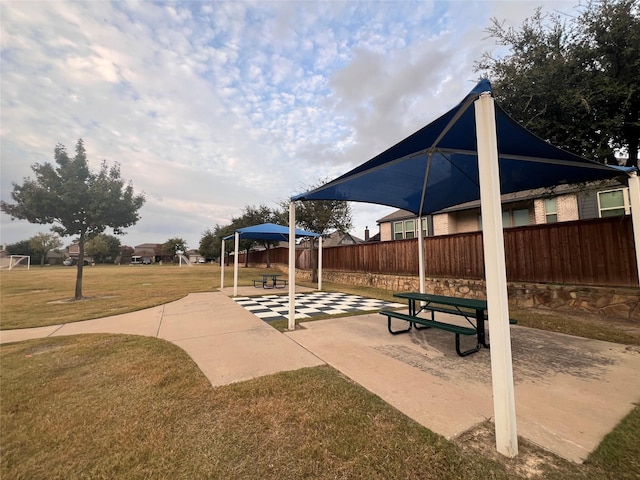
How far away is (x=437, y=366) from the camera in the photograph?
3.45 m

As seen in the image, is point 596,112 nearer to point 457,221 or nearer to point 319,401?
point 319,401

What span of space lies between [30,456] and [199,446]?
119 centimetres

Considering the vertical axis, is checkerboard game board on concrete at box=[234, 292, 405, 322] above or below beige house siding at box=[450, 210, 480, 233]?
below

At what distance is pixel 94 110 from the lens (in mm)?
7922

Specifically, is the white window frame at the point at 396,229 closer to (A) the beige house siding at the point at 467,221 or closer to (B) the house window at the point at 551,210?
(A) the beige house siding at the point at 467,221

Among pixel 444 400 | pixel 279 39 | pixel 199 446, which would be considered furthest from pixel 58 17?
pixel 444 400

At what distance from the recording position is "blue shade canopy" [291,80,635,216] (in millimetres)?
2929

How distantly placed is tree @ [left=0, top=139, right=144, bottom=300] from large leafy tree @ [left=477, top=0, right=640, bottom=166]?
13.6 m

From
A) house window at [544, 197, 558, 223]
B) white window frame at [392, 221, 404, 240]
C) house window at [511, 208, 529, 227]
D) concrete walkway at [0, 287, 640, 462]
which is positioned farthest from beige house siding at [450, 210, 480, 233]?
concrete walkway at [0, 287, 640, 462]

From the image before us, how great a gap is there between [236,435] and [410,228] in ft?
60.5

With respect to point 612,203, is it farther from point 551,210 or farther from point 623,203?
point 551,210

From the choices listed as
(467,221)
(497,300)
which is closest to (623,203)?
(467,221)

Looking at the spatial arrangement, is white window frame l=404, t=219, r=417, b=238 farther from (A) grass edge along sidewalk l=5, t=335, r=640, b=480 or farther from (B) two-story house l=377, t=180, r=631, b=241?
(A) grass edge along sidewalk l=5, t=335, r=640, b=480

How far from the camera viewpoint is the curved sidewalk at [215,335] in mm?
3520
